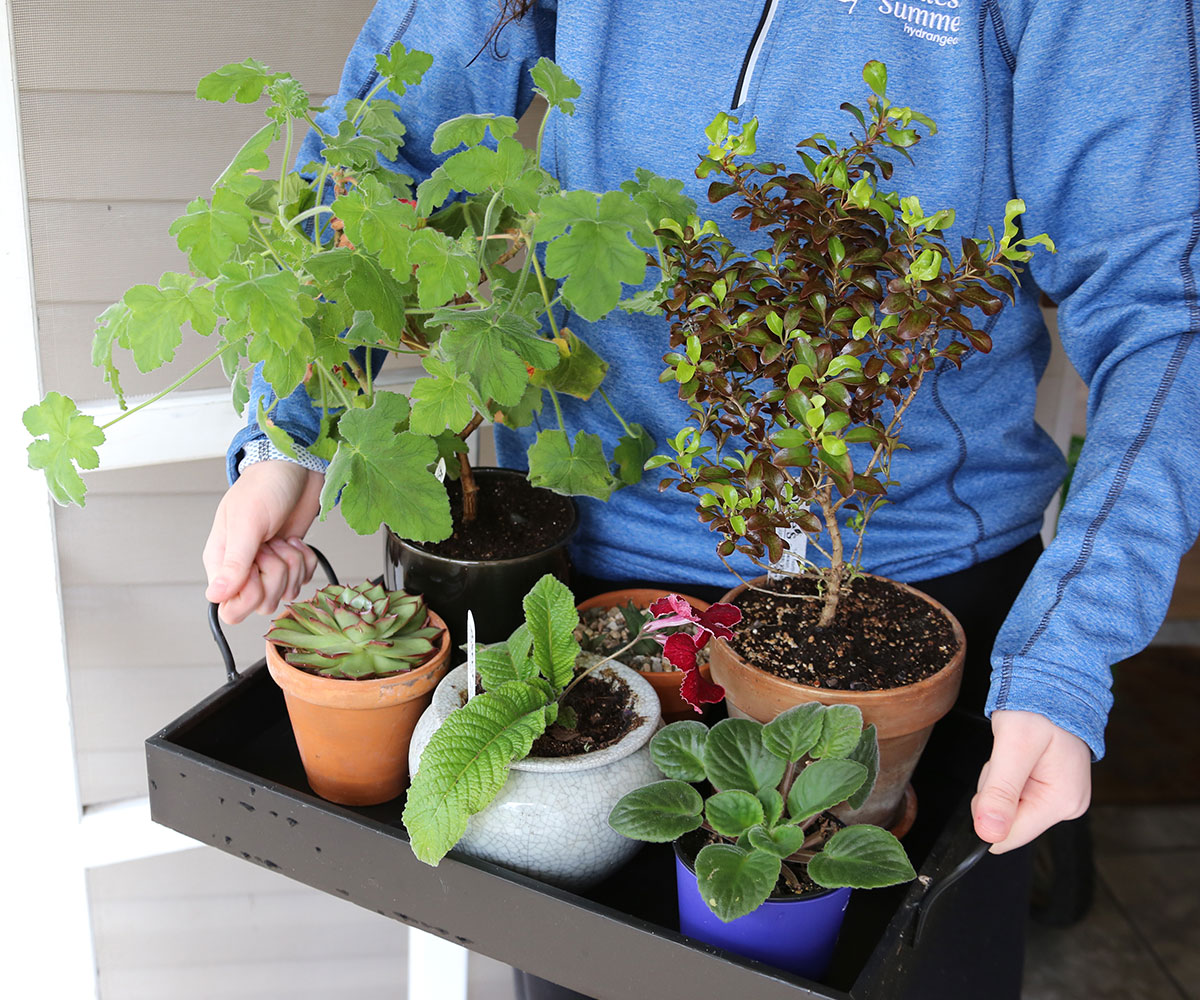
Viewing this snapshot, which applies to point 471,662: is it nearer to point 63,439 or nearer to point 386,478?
point 386,478

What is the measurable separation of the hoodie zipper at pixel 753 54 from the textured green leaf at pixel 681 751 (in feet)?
1.79

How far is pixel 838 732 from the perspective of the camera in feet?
2.27

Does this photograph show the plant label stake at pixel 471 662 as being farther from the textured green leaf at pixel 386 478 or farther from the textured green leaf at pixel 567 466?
the textured green leaf at pixel 567 466

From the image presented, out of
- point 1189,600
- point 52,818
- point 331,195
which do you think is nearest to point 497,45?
point 331,195

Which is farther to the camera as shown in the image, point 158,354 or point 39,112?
point 39,112

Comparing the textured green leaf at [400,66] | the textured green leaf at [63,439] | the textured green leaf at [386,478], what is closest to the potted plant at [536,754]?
the textured green leaf at [386,478]

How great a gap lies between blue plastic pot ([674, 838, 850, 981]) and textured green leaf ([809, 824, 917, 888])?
20mm

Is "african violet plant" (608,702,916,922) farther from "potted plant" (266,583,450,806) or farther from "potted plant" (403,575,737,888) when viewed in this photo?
"potted plant" (266,583,450,806)

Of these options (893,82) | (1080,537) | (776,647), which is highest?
(893,82)

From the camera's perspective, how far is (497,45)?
1010mm

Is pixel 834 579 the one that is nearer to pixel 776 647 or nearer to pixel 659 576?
pixel 776 647

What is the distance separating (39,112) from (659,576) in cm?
90

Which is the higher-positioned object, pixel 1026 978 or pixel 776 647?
pixel 776 647

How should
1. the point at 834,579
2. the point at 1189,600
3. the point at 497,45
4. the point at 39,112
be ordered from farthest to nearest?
the point at 1189,600
the point at 39,112
the point at 497,45
the point at 834,579
